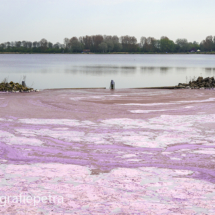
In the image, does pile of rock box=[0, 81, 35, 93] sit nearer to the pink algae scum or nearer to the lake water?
the pink algae scum

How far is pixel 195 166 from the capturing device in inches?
230


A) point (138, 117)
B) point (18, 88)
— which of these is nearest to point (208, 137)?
point (138, 117)

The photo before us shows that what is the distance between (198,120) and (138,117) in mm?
1956

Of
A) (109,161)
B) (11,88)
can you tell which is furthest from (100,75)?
(109,161)

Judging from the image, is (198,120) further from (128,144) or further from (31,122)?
(31,122)

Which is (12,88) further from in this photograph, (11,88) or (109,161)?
(109,161)

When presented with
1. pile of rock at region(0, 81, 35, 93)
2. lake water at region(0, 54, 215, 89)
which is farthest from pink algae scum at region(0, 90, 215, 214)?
lake water at region(0, 54, 215, 89)

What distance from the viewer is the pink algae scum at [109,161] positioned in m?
4.42

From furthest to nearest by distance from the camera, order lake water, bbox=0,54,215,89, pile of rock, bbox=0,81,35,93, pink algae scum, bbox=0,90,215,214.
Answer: lake water, bbox=0,54,215,89 → pile of rock, bbox=0,81,35,93 → pink algae scum, bbox=0,90,215,214

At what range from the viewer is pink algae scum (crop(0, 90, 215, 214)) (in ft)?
14.5

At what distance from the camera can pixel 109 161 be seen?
6.08 m

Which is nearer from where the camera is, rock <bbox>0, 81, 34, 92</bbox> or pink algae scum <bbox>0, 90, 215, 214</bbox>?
pink algae scum <bbox>0, 90, 215, 214</bbox>

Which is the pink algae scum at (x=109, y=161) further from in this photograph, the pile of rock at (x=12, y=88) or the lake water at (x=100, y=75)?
the lake water at (x=100, y=75)

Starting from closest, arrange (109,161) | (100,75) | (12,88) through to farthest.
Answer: (109,161)
(12,88)
(100,75)
